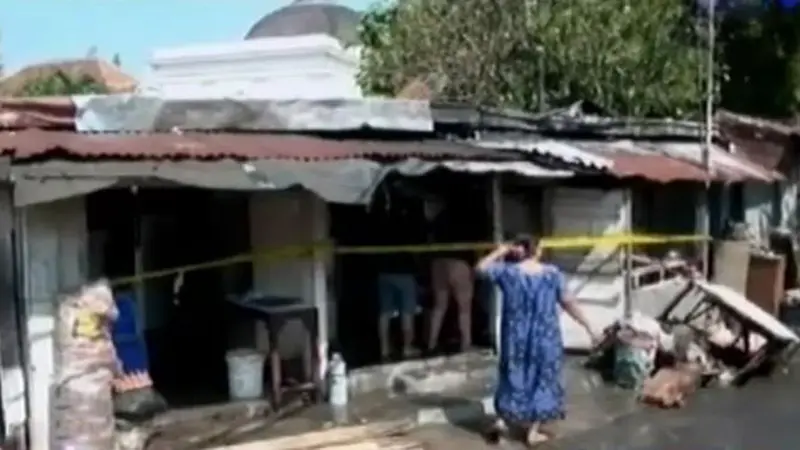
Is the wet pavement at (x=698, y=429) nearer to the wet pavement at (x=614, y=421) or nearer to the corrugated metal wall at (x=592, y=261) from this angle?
the wet pavement at (x=614, y=421)

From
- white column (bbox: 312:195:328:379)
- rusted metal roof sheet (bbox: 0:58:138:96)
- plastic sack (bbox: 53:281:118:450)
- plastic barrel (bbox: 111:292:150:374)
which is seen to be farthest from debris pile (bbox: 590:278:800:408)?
rusted metal roof sheet (bbox: 0:58:138:96)

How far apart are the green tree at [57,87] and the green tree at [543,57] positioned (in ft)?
18.7

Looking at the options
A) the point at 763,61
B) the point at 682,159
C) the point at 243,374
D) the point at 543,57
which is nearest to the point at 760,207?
the point at 763,61

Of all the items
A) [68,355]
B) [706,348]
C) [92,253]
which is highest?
[92,253]

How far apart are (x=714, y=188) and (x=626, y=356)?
785 cm

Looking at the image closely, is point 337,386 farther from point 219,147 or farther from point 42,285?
point 42,285

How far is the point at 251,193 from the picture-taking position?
426 inches

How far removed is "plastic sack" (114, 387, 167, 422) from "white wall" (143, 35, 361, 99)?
6.15 m

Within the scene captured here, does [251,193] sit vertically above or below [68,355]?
above

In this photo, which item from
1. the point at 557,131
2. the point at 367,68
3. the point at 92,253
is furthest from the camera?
the point at 367,68

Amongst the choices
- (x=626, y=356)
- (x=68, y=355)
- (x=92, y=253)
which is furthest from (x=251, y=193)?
(x=626, y=356)

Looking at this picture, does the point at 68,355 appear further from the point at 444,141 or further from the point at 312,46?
the point at 312,46

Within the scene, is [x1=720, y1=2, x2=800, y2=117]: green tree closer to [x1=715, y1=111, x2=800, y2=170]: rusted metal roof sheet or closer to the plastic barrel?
[x1=715, y1=111, x2=800, y2=170]: rusted metal roof sheet

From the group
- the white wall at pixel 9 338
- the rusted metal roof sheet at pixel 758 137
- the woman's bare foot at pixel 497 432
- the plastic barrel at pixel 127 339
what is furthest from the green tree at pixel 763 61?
the white wall at pixel 9 338
